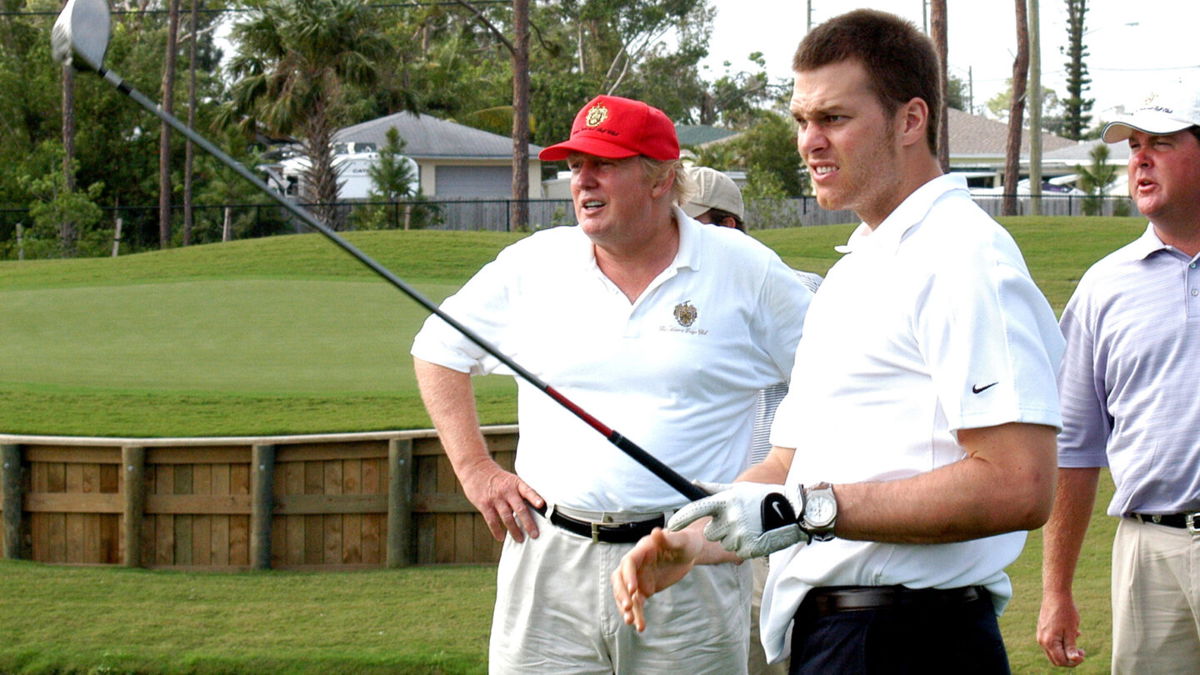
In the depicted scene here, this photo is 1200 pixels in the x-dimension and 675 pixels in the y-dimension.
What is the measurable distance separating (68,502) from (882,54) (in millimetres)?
6075

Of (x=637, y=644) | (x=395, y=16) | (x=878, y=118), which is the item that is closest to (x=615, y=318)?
(x=637, y=644)

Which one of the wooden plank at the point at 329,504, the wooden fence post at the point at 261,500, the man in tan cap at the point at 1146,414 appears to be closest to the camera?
the man in tan cap at the point at 1146,414

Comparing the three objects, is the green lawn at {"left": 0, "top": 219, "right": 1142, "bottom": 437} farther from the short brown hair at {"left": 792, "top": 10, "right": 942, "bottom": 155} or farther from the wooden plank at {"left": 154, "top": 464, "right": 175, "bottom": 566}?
the short brown hair at {"left": 792, "top": 10, "right": 942, "bottom": 155}

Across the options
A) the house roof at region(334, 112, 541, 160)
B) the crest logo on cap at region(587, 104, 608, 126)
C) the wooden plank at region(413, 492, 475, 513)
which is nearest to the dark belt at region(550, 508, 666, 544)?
the crest logo on cap at region(587, 104, 608, 126)

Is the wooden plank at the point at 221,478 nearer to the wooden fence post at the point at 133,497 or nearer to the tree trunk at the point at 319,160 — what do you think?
the wooden fence post at the point at 133,497

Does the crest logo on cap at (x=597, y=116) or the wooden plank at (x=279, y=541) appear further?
the wooden plank at (x=279, y=541)

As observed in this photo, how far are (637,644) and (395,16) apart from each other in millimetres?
57327

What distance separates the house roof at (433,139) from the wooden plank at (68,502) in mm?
38788

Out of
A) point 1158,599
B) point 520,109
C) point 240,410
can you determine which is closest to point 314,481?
point 240,410

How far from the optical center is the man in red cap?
3.62 meters

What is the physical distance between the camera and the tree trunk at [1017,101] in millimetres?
33078

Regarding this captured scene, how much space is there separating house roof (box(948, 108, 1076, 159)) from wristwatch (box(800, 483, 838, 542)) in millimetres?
62549

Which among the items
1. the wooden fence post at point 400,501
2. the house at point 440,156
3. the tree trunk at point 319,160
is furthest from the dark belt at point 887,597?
the house at point 440,156

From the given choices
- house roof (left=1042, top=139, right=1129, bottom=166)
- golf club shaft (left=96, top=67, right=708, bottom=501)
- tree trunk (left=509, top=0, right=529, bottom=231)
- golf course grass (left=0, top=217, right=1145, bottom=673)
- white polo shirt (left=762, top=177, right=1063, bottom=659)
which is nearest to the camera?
white polo shirt (left=762, top=177, right=1063, bottom=659)
